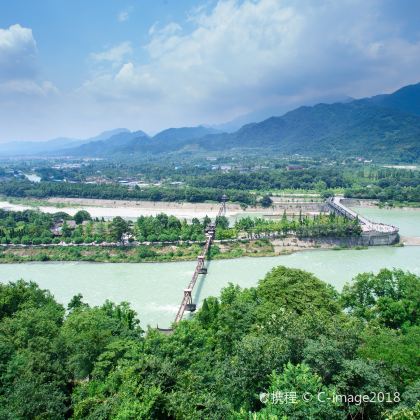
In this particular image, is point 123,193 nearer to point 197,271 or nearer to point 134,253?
point 134,253

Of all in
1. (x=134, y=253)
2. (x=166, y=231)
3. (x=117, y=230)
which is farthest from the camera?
(x=166, y=231)

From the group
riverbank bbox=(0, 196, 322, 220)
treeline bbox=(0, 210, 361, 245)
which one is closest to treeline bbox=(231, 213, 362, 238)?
treeline bbox=(0, 210, 361, 245)

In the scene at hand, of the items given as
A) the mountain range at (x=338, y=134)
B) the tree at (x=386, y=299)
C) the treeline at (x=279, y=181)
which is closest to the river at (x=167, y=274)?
the tree at (x=386, y=299)

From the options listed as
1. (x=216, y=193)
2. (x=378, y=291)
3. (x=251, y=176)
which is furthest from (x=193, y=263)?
(x=251, y=176)

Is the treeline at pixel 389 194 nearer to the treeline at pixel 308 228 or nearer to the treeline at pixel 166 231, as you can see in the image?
the treeline at pixel 308 228

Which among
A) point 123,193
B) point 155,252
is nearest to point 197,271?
point 155,252

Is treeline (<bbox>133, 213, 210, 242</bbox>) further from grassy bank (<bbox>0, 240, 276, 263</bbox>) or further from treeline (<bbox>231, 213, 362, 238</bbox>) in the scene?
treeline (<bbox>231, 213, 362, 238</bbox>)
